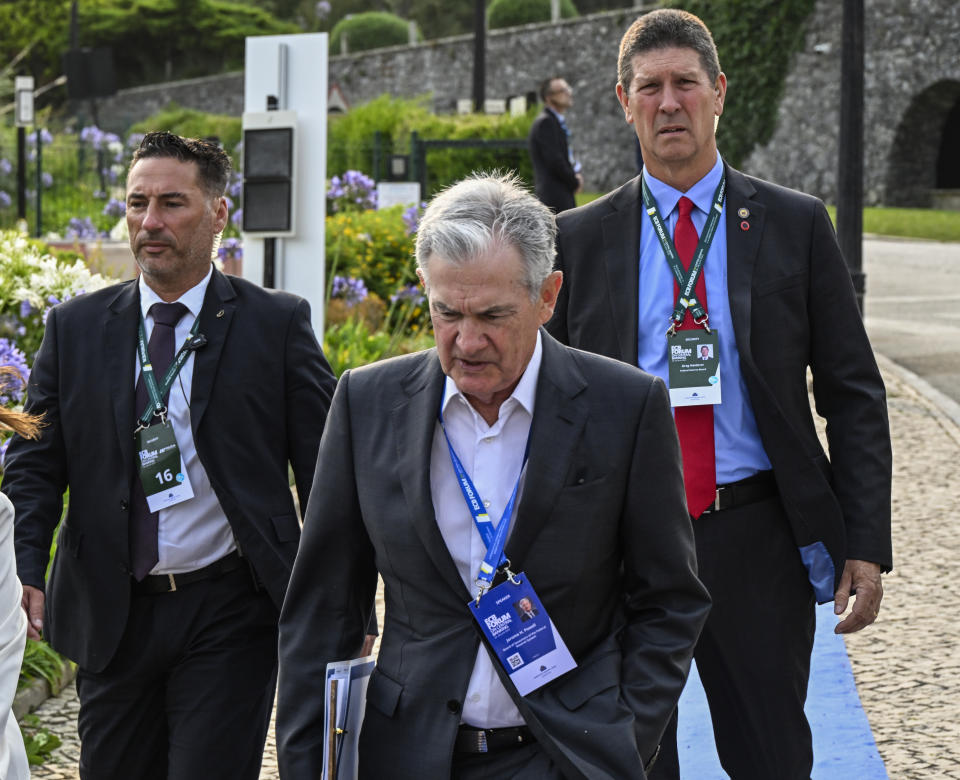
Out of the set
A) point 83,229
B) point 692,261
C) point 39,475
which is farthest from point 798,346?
point 83,229

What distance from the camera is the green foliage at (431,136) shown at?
790 inches

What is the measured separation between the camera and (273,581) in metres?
3.55

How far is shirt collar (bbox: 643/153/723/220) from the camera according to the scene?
3475 millimetres

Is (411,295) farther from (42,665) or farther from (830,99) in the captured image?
(830,99)

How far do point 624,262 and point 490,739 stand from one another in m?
1.32

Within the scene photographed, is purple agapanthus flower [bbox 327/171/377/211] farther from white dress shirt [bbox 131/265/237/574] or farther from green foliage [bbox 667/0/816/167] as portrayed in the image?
green foliage [bbox 667/0/816/167]

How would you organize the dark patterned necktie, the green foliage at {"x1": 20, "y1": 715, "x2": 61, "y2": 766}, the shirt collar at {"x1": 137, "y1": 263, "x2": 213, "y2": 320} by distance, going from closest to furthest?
the dark patterned necktie, the shirt collar at {"x1": 137, "y1": 263, "x2": 213, "y2": 320}, the green foliage at {"x1": 20, "y1": 715, "x2": 61, "y2": 766}

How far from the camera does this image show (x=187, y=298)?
3.71 metres

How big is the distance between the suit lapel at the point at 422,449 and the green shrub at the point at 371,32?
56.8 meters

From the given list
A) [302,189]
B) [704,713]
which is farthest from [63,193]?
[704,713]

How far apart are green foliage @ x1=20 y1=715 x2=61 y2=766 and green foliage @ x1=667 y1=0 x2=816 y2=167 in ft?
104

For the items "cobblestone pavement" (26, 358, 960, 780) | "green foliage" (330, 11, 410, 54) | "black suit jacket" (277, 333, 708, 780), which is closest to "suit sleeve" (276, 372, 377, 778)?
"black suit jacket" (277, 333, 708, 780)

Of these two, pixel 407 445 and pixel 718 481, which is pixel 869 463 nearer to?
pixel 718 481

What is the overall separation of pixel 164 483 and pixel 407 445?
1.13 m
